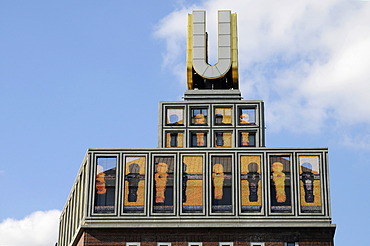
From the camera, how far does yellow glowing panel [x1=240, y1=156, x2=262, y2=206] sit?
9138cm

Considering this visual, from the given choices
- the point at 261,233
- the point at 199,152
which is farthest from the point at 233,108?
the point at 261,233

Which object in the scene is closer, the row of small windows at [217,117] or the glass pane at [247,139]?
the glass pane at [247,139]

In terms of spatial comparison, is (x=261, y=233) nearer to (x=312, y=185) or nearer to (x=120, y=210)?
→ (x=312, y=185)

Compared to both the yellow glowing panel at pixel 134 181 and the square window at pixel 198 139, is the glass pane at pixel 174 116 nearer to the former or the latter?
the square window at pixel 198 139

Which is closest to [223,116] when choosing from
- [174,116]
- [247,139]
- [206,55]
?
[247,139]

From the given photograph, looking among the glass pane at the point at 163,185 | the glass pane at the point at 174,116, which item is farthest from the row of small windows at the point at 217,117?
the glass pane at the point at 163,185

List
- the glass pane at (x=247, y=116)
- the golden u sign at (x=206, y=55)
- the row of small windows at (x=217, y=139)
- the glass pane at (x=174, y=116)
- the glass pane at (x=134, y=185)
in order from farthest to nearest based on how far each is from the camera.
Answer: the golden u sign at (x=206, y=55), the glass pane at (x=174, y=116), the glass pane at (x=247, y=116), the row of small windows at (x=217, y=139), the glass pane at (x=134, y=185)

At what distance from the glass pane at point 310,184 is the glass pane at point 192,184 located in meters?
10.9

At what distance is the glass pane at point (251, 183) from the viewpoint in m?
91.2

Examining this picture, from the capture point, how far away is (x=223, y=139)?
104m

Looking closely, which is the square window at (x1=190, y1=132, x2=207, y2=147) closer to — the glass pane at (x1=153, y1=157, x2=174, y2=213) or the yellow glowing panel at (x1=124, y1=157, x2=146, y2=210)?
the glass pane at (x1=153, y1=157, x2=174, y2=213)

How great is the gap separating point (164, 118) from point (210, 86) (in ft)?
29.1

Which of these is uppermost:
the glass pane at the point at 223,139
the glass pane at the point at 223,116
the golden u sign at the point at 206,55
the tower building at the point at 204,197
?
the golden u sign at the point at 206,55

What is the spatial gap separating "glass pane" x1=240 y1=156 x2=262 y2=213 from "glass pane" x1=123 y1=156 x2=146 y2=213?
35.6 ft
